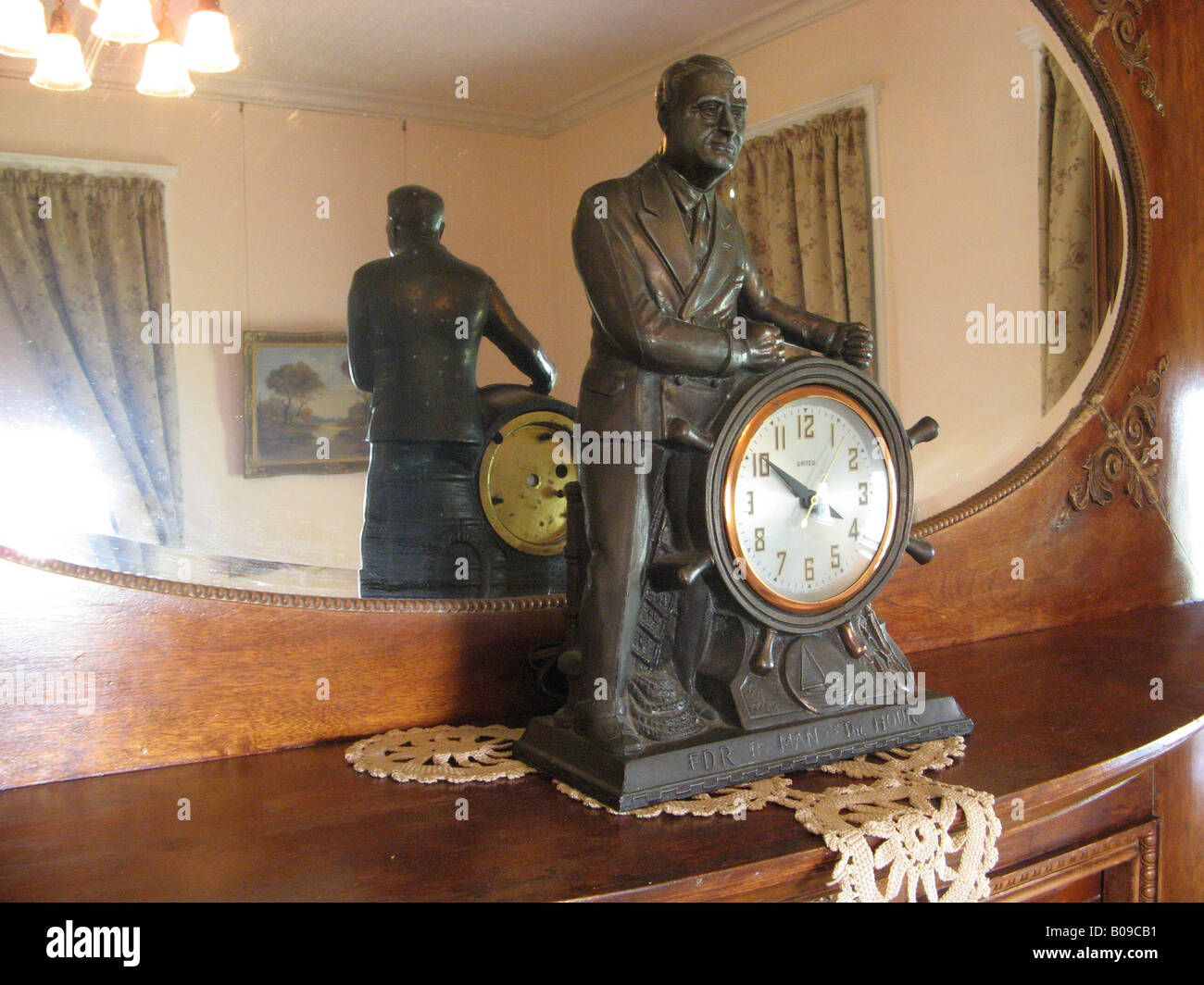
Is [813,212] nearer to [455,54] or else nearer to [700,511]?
[455,54]

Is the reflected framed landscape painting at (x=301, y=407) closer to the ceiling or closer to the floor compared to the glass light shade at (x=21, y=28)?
closer to the floor

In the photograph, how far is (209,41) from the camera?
915 millimetres

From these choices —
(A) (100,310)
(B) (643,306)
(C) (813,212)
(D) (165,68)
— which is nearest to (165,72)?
(D) (165,68)

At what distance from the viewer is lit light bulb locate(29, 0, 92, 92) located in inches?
33.3

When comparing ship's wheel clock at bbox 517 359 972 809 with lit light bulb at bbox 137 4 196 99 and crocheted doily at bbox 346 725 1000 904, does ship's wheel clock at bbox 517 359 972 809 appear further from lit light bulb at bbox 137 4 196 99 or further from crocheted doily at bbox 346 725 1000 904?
lit light bulb at bbox 137 4 196 99

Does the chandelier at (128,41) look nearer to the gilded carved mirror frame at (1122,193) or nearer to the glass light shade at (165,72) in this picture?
the glass light shade at (165,72)

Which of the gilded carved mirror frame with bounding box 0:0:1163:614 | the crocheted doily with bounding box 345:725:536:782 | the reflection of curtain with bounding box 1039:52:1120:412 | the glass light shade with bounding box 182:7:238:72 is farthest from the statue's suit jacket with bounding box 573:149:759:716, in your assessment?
the reflection of curtain with bounding box 1039:52:1120:412

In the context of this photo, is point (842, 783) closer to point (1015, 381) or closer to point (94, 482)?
point (94, 482)

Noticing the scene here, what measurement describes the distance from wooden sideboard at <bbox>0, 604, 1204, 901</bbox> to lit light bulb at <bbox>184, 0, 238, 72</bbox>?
0.60 meters

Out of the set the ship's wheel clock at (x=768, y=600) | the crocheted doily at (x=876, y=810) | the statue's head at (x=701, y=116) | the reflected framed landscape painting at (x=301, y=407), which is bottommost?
the crocheted doily at (x=876, y=810)

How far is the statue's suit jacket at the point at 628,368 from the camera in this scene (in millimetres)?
862

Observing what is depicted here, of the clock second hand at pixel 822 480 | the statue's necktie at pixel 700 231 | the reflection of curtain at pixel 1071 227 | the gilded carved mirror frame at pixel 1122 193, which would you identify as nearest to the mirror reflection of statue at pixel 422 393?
the statue's necktie at pixel 700 231

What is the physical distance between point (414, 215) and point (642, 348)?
285 mm

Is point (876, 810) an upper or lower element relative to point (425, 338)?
lower
